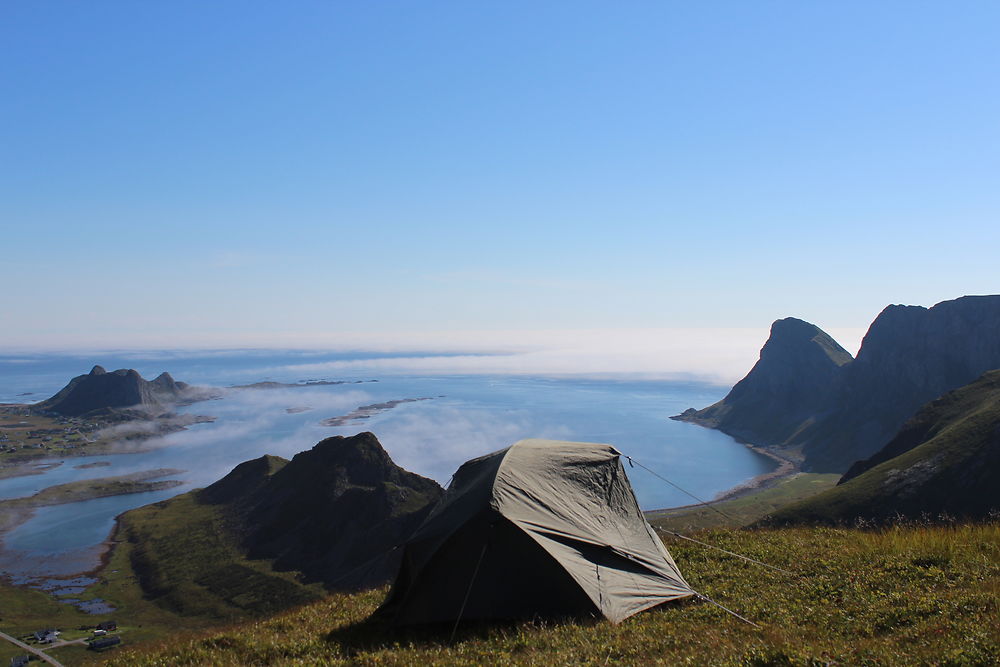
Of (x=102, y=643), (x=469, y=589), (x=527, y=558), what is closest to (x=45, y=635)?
(x=102, y=643)

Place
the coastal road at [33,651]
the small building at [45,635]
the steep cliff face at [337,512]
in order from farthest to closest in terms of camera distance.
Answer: the steep cliff face at [337,512], the small building at [45,635], the coastal road at [33,651]

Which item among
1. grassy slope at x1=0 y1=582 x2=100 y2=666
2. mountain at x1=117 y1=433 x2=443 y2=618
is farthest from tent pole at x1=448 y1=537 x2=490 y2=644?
mountain at x1=117 y1=433 x2=443 y2=618

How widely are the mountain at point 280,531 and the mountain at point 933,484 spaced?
258ft

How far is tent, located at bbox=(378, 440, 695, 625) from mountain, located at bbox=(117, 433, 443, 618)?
90476 mm

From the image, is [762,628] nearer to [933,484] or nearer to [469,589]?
[469,589]

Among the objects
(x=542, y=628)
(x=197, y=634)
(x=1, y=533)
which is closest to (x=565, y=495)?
(x=542, y=628)

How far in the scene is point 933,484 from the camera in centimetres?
10819

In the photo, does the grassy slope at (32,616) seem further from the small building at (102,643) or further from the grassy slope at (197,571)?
the grassy slope at (197,571)

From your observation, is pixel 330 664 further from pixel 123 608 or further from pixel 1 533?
pixel 1 533

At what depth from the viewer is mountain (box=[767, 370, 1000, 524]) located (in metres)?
103

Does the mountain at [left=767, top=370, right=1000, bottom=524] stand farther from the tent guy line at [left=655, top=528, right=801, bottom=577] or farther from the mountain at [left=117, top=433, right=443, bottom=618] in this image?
the tent guy line at [left=655, top=528, right=801, bottom=577]

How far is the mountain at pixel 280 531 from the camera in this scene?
339 ft

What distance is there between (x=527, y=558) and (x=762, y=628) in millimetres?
5551

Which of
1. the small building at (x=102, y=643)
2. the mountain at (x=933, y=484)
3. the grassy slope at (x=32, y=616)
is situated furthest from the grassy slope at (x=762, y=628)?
the mountain at (x=933, y=484)
